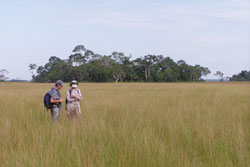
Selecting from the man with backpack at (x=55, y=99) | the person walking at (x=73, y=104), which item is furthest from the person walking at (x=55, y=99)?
the person walking at (x=73, y=104)

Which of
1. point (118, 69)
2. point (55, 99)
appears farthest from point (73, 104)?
point (118, 69)

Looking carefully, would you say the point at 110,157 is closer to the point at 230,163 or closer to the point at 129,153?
the point at 129,153

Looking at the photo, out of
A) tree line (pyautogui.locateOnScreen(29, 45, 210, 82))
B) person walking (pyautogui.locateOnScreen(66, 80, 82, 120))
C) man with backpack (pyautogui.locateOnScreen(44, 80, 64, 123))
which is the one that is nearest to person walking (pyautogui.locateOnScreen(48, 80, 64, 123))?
man with backpack (pyautogui.locateOnScreen(44, 80, 64, 123))

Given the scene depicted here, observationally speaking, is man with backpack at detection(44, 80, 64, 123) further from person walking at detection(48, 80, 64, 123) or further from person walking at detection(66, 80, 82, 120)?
person walking at detection(66, 80, 82, 120)

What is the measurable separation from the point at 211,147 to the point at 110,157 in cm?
151

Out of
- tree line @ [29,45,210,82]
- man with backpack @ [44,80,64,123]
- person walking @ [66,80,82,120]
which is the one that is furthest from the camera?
tree line @ [29,45,210,82]

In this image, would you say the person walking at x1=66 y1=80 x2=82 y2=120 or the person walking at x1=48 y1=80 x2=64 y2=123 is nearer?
the person walking at x1=48 y1=80 x2=64 y2=123

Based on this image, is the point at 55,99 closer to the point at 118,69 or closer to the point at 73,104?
the point at 73,104

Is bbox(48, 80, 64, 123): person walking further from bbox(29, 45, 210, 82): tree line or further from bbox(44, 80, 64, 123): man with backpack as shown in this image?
bbox(29, 45, 210, 82): tree line

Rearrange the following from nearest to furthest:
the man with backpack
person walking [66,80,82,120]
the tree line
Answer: the man with backpack < person walking [66,80,82,120] < the tree line

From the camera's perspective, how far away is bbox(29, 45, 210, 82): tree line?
56906 millimetres

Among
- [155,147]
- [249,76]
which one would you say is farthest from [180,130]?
[249,76]

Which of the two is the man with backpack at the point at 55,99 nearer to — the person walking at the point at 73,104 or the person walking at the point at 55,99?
the person walking at the point at 55,99

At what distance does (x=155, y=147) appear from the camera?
3053 millimetres
